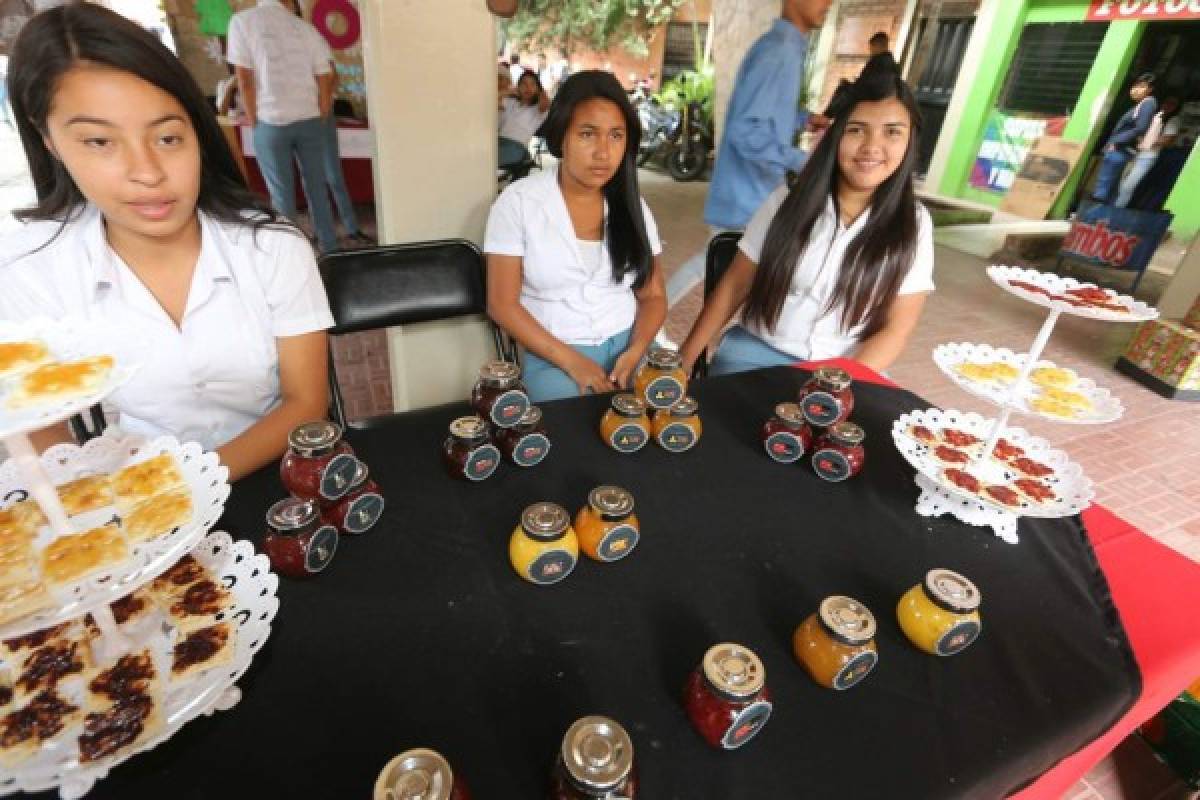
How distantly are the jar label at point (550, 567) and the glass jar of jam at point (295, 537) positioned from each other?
294mm

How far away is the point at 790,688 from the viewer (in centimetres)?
74

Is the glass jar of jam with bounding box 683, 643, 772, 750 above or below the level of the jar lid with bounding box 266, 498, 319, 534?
below

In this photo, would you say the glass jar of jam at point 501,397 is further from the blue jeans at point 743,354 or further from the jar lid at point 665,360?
the blue jeans at point 743,354

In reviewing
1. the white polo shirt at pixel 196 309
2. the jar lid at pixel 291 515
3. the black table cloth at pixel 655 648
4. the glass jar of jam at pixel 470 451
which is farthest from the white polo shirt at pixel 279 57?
the jar lid at pixel 291 515

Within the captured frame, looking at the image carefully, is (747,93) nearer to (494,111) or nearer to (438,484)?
(494,111)

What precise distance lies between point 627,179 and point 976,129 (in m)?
8.84

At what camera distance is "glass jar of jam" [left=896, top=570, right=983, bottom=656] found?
0.77m

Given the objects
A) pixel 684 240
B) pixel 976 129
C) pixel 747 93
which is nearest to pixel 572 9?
pixel 976 129

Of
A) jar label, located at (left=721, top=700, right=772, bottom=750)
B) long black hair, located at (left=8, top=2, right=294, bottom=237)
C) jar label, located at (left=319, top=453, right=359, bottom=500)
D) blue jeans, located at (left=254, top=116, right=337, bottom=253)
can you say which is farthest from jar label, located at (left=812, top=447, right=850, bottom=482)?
blue jeans, located at (left=254, top=116, right=337, bottom=253)

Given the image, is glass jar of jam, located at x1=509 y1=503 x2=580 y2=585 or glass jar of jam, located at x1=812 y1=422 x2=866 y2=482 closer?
glass jar of jam, located at x1=509 y1=503 x2=580 y2=585

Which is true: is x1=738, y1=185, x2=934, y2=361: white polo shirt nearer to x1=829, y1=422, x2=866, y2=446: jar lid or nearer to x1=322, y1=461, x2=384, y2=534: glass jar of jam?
x1=829, y1=422, x2=866, y2=446: jar lid

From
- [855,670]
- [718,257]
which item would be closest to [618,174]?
[718,257]

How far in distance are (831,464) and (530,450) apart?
565 millimetres

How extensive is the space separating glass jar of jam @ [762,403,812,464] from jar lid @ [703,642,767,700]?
1.81 feet
